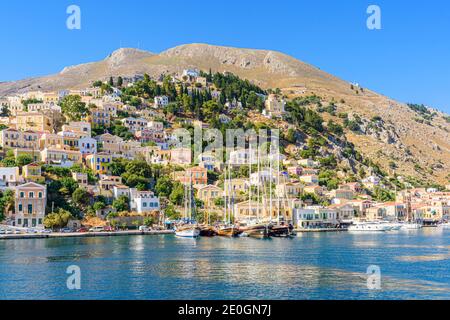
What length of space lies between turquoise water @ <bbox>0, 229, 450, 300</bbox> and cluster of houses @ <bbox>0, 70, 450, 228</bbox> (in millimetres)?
16155

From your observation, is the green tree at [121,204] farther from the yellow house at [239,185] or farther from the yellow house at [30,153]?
the yellow house at [239,185]

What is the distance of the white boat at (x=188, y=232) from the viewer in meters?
48.2

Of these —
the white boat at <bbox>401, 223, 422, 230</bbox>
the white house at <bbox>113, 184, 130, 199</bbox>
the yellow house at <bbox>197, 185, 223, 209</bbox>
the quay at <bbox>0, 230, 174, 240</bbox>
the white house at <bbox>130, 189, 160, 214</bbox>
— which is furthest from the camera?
the white boat at <bbox>401, 223, 422, 230</bbox>

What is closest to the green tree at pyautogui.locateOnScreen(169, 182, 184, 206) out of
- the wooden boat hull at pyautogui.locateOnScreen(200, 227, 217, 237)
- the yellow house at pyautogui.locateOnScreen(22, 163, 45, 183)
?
the wooden boat hull at pyautogui.locateOnScreen(200, 227, 217, 237)

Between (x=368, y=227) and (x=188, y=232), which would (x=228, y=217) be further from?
(x=368, y=227)

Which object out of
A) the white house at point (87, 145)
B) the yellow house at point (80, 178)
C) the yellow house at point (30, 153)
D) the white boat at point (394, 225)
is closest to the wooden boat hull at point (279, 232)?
the yellow house at point (80, 178)

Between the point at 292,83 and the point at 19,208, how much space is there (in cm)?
10272

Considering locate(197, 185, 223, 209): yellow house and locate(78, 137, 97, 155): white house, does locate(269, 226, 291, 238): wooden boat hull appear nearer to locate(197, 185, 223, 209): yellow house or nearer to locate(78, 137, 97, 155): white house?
locate(197, 185, 223, 209): yellow house

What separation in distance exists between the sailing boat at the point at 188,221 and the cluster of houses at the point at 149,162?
5.39 feet

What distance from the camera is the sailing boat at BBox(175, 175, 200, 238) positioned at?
159 ft

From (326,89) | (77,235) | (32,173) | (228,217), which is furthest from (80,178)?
(326,89)

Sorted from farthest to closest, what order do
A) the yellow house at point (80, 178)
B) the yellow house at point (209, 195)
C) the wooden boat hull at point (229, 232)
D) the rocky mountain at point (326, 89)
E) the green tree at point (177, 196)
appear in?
1. the rocky mountain at point (326, 89)
2. the yellow house at point (209, 195)
3. the green tree at point (177, 196)
4. the yellow house at point (80, 178)
5. the wooden boat hull at point (229, 232)
